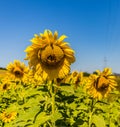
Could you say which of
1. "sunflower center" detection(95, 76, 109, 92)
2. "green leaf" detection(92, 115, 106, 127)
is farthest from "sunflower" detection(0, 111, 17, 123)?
"green leaf" detection(92, 115, 106, 127)

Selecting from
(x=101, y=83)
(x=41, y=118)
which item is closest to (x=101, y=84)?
(x=101, y=83)

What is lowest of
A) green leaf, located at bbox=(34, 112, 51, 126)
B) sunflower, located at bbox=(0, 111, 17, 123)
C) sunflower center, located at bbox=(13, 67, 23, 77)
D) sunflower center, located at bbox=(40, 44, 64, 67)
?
sunflower, located at bbox=(0, 111, 17, 123)

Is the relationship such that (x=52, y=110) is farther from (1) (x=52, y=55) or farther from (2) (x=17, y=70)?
(2) (x=17, y=70)

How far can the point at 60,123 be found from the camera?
408 centimetres

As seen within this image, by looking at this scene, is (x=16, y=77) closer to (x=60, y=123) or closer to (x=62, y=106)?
(x=62, y=106)

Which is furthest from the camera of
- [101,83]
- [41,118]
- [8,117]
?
[8,117]

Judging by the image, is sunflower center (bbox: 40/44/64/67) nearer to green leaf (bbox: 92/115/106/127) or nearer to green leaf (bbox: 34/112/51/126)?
green leaf (bbox: 34/112/51/126)

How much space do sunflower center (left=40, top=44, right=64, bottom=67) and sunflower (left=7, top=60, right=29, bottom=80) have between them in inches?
153

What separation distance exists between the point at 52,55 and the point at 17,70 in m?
4.09

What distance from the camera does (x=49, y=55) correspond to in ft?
11.7

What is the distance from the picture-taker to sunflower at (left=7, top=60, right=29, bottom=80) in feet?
24.8

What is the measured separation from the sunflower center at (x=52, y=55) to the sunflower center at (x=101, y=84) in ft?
5.75

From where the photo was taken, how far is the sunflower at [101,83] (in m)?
5.31

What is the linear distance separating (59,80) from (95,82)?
186 cm
